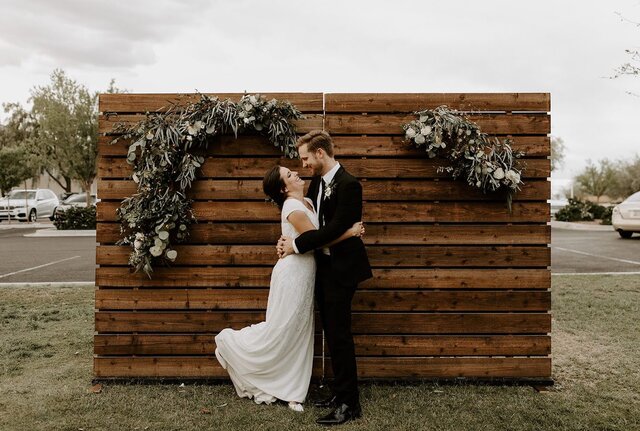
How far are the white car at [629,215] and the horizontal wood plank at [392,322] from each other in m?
15.8

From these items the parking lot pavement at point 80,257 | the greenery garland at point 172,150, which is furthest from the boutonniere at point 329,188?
the parking lot pavement at point 80,257

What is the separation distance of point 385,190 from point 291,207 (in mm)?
1063

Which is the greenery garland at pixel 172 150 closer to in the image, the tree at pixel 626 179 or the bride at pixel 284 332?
the bride at pixel 284 332

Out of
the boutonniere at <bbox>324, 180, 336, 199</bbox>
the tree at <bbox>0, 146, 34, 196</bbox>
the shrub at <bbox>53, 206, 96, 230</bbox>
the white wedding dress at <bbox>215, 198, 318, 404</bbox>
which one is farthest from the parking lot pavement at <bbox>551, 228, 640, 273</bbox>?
the tree at <bbox>0, 146, 34, 196</bbox>

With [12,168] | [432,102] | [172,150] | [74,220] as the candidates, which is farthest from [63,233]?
[432,102]

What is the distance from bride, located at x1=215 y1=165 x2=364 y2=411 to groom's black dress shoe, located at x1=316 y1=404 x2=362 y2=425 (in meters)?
0.36

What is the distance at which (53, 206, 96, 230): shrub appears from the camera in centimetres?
2269

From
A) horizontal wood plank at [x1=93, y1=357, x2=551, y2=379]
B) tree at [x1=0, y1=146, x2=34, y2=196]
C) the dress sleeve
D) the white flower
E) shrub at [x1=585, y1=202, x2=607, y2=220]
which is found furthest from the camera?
tree at [x1=0, y1=146, x2=34, y2=196]

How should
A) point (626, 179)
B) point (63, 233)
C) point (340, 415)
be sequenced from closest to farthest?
1. point (340, 415)
2. point (63, 233)
3. point (626, 179)

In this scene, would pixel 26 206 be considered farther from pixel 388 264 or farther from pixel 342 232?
pixel 342 232

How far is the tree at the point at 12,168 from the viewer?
37594 mm

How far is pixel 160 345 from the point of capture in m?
5.29

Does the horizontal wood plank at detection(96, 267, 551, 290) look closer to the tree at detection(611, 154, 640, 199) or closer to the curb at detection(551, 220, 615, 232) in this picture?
the curb at detection(551, 220, 615, 232)

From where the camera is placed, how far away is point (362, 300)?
207 inches
